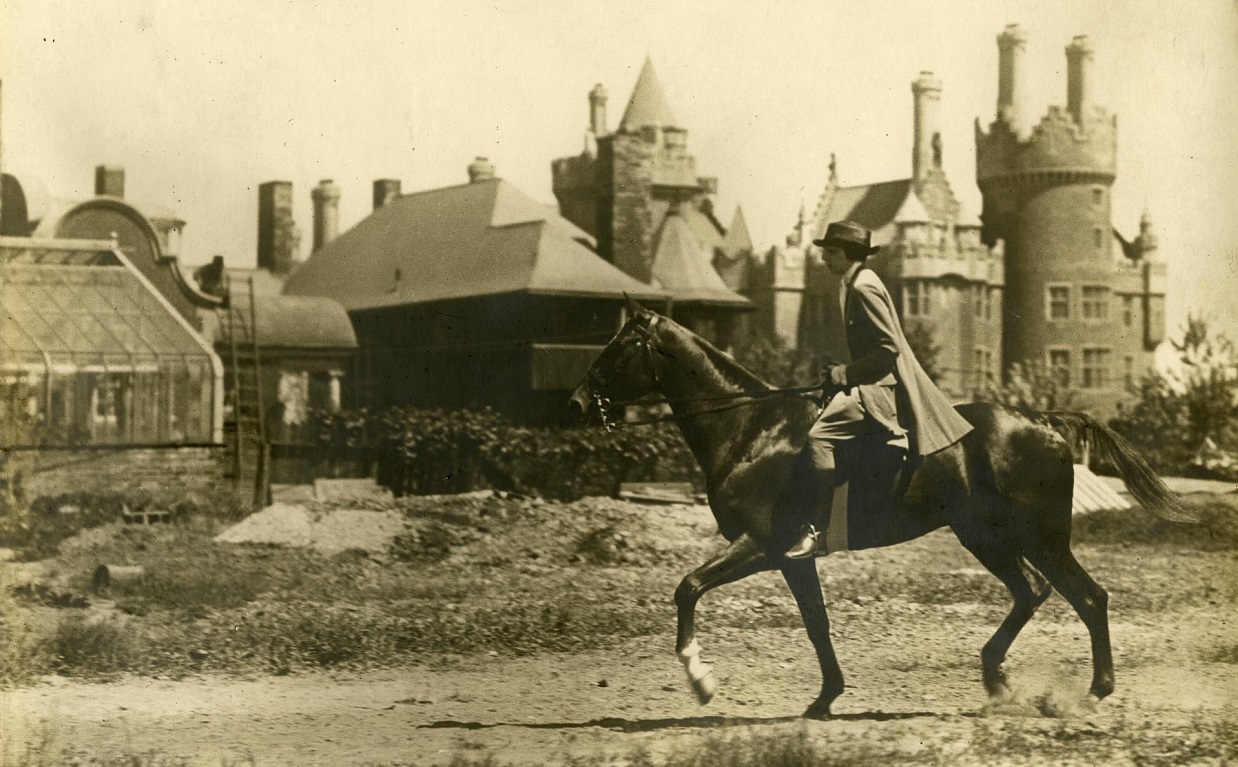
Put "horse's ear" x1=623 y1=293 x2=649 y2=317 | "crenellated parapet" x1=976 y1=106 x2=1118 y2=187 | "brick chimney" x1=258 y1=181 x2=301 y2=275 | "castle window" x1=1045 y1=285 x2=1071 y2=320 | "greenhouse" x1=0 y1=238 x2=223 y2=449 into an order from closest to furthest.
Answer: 1. "horse's ear" x1=623 y1=293 x2=649 y2=317
2. "greenhouse" x1=0 y1=238 x2=223 y2=449
3. "brick chimney" x1=258 y1=181 x2=301 y2=275
4. "crenellated parapet" x1=976 y1=106 x2=1118 y2=187
5. "castle window" x1=1045 y1=285 x2=1071 y2=320

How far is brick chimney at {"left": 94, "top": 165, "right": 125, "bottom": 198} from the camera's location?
11039mm

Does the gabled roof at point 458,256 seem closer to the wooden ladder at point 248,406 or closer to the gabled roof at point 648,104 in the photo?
the wooden ladder at point 248,406

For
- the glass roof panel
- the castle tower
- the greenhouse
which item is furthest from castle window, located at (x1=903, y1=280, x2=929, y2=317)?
the glass roof panel

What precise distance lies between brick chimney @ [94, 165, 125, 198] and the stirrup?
5.72 meters

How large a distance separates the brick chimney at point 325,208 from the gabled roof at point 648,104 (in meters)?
2.49

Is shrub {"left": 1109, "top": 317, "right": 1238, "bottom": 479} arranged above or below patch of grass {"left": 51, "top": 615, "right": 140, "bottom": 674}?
above

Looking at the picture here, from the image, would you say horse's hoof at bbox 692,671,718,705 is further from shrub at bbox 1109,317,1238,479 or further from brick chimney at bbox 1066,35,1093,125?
brick chimney at bbox 1066,35,1093,125

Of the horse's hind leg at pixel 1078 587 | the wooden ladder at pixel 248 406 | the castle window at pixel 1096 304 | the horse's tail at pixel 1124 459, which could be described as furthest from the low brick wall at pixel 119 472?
the castle window at pixel 1096 304

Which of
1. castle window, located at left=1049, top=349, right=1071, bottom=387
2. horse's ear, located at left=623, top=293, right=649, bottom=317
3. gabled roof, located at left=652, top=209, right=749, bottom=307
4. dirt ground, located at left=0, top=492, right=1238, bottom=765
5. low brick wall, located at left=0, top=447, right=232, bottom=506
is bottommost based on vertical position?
dirt ground, located at left=0, top=492, right=1238, bottom=765

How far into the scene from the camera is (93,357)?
11.6 metres

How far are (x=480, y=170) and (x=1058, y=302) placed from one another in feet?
35.7

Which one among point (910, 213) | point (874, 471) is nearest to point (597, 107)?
point (874, 471)

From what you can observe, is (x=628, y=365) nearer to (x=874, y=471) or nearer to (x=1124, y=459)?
(x=874, y=471)

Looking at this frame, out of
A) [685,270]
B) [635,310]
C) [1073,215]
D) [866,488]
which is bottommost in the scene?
[866,488]
